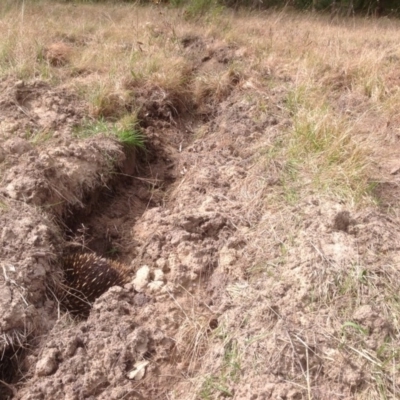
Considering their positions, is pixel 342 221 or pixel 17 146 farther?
pixel 17 146

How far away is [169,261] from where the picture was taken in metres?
2.90

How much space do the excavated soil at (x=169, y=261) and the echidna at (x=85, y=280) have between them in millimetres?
81

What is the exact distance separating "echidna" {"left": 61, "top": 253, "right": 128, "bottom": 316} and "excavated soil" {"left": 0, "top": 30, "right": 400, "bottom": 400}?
81 mm

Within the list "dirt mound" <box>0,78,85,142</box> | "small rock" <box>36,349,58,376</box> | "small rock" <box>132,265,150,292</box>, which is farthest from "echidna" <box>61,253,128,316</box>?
"dirt mound" <box>0,78,85,142</box>

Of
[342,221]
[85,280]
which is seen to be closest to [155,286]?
[85,280]

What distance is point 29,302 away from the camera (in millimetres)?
2477

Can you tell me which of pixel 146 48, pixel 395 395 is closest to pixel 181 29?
pixel 146 48

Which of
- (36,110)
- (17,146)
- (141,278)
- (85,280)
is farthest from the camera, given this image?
(36,110)

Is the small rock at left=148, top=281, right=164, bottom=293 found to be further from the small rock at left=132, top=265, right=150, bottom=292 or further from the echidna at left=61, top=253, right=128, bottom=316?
the echidna at left=61, top=253, right=128, bottom=316

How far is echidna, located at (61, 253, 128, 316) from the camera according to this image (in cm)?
267

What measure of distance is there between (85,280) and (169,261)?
0.49m

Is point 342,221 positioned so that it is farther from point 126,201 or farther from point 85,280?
point 126,201

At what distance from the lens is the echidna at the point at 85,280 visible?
2674 mm

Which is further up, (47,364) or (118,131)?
(118,131)
